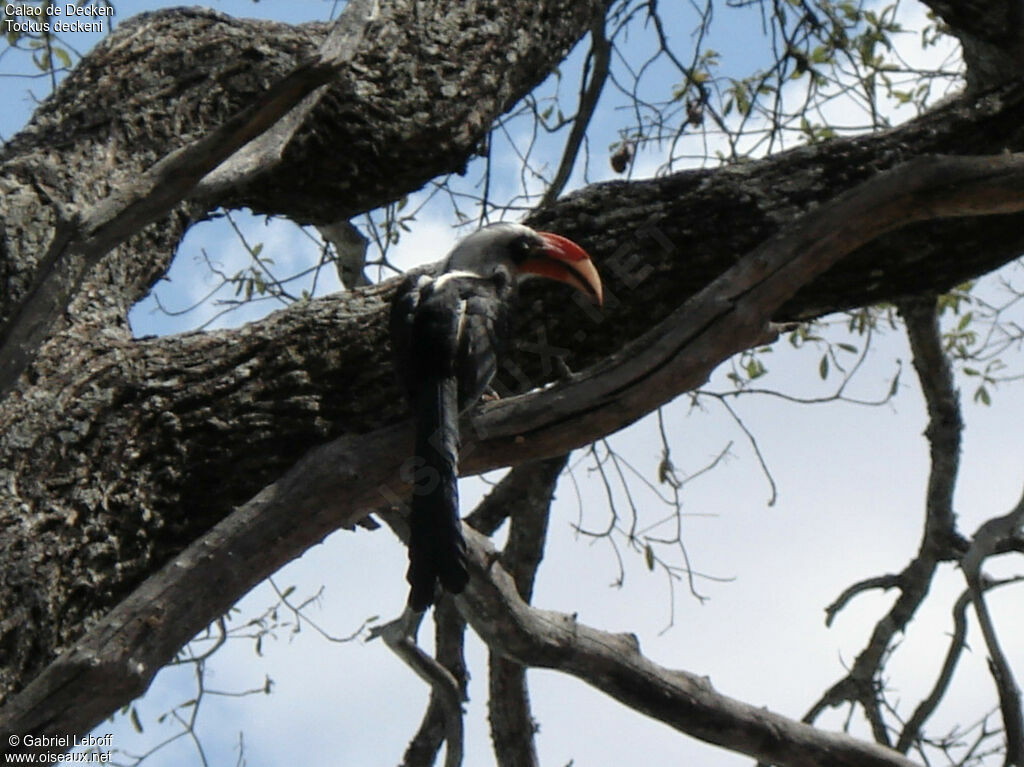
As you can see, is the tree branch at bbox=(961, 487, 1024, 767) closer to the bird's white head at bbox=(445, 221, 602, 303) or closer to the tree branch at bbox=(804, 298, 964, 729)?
the tree branch at bbox=(804, 298, 964, 729)

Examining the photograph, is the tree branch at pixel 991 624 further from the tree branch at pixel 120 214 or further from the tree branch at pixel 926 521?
the tree branch at pixel 120 214

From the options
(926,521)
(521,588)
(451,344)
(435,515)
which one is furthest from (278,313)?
(926,521)

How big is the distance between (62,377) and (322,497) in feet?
2.00

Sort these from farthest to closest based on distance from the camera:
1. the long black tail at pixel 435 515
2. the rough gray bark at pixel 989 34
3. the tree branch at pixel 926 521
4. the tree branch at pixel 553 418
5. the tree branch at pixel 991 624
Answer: the tree branch at pixel 926 521 → the rough gray bark at pixel 989 34 → the tree branch at pixel 991 624 → the long black tail at pixel 435 515 → the tree branch at pixel 553 418

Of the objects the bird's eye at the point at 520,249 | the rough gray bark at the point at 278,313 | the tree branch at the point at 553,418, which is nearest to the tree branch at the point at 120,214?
the rough gray bark at the point at 278,313

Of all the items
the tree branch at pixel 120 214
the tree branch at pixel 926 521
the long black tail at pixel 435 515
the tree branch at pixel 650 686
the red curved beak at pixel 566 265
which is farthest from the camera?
the tree branch at pixel 926 521

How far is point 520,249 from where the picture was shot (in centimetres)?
298

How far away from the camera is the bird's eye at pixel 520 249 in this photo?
2924 millimetres

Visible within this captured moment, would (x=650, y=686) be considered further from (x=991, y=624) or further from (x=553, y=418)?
(x=991, y=624)

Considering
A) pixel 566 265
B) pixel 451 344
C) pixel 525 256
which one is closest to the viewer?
pixel 451 344

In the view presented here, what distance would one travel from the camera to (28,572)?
214 cm

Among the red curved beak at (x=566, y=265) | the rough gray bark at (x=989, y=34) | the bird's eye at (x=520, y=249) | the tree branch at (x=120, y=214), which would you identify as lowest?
the tree branch at (x=120, y=214)

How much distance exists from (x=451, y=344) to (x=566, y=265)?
0.34 metres

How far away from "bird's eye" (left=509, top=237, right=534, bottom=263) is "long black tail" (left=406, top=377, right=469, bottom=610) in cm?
69
